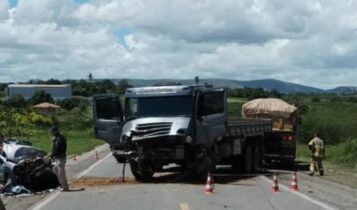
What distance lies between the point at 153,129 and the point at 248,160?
667 cm

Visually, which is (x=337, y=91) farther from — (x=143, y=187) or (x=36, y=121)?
(x=143, y=187)

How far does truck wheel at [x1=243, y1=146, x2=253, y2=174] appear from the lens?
89.9 ft

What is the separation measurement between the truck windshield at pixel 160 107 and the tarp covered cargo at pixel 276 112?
10.2 meters

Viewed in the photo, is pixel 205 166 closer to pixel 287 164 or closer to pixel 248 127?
pixel 248 127

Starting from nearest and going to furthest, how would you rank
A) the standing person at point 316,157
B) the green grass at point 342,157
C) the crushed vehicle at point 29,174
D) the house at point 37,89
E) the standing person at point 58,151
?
the standing person at point 58,151, the crushed vehicle at point 29,174, the standing person at point 316,157, the green grass at point 342,157, the house at point 37,89

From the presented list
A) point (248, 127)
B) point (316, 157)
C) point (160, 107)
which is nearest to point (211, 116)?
point (160, 107)

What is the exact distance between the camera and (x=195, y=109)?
22.1 m

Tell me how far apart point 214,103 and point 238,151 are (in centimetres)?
368

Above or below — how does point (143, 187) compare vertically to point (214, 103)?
below

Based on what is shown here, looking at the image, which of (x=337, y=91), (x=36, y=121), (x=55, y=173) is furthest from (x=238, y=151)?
(x=337, y=91)

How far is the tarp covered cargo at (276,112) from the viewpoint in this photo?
31.5 m

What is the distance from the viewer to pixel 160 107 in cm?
2248

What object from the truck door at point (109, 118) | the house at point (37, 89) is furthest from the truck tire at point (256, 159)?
the house at point (37, 89)

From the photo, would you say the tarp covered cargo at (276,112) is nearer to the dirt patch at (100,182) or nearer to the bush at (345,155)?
the bush at (345,155)
